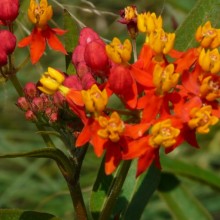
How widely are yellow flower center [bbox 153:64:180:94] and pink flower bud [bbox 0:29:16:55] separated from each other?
0.37m

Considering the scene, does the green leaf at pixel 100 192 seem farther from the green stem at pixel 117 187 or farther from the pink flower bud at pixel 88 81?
the pink flower bud at pixel 88 81

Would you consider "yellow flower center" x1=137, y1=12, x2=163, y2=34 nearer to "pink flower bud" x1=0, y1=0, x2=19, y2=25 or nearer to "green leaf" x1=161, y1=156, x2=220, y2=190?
"pink flower bud" x1=0, y1=0, x2=19, y2=25

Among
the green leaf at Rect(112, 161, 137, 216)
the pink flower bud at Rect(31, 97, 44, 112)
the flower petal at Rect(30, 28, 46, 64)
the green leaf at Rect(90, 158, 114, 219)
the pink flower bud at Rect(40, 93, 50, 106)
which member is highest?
the flower petal at Rect(30, 28, 46, 64)

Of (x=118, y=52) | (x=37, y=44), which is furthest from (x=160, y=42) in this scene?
(x=37, y=44)

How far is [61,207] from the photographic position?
9.88 feet

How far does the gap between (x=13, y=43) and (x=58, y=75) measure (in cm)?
16

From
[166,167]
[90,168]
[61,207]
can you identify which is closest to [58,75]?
[166,167]

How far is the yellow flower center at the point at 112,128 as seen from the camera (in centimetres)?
139

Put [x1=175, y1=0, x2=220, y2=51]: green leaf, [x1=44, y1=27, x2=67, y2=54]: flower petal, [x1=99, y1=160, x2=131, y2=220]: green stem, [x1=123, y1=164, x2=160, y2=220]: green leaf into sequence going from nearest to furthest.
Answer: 1. [x1=99, y1=160, x2=131, y2=220]: green stem
2. [x1=44, y1=27, x2=67, y2=54]: flower petal
3. [x1=175, y1=0, x2=220, y2=51]: green leaf
4. [x1=123, y1=164, x2=160, y2=220]: green leaf

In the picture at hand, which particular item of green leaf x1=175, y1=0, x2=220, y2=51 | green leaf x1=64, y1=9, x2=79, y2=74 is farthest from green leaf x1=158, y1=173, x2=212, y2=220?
green leaf x1=64, y1=9, x2=79, y2=74

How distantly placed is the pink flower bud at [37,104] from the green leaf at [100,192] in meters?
0.26

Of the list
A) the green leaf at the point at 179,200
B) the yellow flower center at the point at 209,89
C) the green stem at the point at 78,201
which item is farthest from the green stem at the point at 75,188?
the green leaf at the point at 179,200

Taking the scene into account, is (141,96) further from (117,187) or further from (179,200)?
(179,200)

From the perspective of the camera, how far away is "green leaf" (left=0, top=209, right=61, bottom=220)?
1.57m
